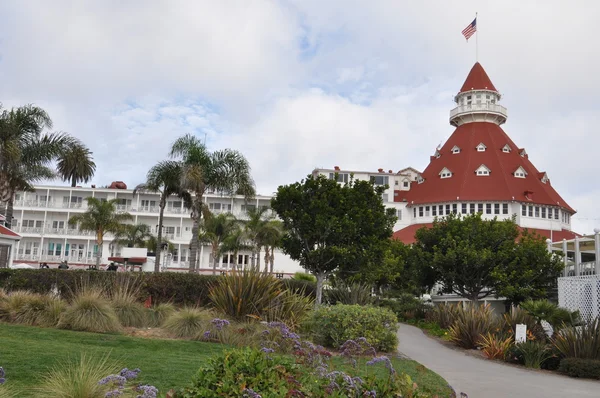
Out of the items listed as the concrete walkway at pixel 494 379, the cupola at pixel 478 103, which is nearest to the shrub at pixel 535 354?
the concrete walkway at pixel 494 379

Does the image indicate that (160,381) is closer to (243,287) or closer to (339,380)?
(339,380)

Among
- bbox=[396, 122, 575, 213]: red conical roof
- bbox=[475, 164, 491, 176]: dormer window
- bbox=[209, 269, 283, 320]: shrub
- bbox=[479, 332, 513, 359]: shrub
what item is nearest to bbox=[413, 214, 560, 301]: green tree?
bbox=[479, 332, 513, 359]: shrub

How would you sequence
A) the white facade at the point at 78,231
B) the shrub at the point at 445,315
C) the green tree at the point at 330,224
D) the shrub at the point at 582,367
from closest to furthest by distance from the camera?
the shrub at the point at 582,367 < the shrub at the point at 445,315 < the green tree at the point at 330,224 < the white facade at the point at 78,231

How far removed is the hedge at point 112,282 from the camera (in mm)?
19375

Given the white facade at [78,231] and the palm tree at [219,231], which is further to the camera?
the white facade at [78,231]

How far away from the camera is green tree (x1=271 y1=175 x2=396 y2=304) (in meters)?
25.0

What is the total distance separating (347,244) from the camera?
84.5 ft

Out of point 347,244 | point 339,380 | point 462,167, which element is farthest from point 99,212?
point 339,380

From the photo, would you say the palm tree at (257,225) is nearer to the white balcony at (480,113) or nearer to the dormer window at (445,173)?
the dormer window at (445,173)

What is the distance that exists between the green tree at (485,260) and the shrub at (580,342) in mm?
15885

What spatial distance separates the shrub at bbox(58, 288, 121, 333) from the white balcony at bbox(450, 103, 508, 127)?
207 feet

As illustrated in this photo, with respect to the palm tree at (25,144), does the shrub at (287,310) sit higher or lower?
lower

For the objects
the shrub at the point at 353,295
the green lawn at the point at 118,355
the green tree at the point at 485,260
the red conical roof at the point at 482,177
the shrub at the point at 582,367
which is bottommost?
the shrub at the point at 582,367

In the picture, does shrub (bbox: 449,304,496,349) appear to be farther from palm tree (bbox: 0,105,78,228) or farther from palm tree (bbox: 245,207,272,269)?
palm tree (bbox: 245,207,272,269)
